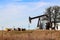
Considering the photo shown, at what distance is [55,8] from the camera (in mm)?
69000

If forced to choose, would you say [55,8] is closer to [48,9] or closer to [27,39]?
[48,9]

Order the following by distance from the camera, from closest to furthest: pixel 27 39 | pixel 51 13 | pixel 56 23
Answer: pixel 27 39 → pixel 56 23 → pixel 51 13

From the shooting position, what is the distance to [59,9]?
7025cm

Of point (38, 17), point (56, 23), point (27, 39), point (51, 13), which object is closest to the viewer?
point (27, 39)

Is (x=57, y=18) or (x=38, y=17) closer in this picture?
(x=38, y=17)

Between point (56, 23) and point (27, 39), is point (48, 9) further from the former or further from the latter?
point (27, 39)

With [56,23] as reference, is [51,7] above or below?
above

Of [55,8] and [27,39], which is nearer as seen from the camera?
[27,39]

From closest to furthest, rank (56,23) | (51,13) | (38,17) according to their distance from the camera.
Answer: (38,17) → (56,23) → (51,13)

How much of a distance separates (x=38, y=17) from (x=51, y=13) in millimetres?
11850

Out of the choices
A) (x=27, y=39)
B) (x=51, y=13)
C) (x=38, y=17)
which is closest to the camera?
(x=27, y=39)

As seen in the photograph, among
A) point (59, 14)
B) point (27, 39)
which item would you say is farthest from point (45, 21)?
point (27, 39)

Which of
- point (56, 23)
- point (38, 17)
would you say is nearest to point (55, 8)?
point (56, 23)

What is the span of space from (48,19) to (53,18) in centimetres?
285
